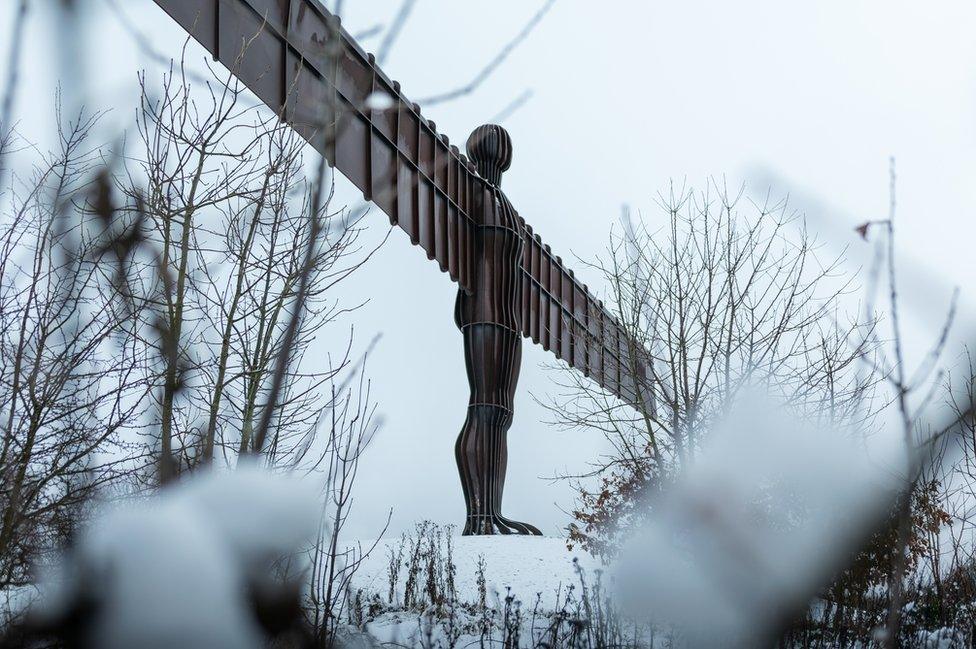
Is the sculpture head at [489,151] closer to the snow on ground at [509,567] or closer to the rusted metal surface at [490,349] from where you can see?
the rusted metal surface at [490,349]

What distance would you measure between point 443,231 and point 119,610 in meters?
8.92

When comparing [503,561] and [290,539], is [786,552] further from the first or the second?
[503,561]

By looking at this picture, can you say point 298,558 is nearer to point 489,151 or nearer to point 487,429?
point 487,429

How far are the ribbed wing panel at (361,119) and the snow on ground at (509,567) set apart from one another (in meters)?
2.73

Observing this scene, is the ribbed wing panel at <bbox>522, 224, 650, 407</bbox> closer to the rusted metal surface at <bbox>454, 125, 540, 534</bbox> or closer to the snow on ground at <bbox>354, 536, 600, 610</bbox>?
the rusted metal surface at <bbox>454, 125, 540, 534</bbox>

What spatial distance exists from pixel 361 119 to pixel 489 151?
309cm

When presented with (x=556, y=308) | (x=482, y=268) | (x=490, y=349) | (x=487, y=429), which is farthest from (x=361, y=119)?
(x=556, y=308)

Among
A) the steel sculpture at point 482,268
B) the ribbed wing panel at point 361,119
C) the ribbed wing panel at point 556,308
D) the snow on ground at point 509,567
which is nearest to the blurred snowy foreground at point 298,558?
the ribbed wing panel at point 361,119

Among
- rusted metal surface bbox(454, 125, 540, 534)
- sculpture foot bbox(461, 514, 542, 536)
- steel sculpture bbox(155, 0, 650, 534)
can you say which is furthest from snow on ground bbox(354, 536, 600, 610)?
steel sculpture bbox(155, 0, 650, 534)

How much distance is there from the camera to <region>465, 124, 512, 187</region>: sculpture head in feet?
35.4

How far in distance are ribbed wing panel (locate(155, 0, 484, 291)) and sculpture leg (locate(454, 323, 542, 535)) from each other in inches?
26.9

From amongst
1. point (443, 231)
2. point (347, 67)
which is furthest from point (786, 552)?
point (443, 231)

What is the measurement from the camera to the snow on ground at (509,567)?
7.97 m

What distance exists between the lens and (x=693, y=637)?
4.04 m
